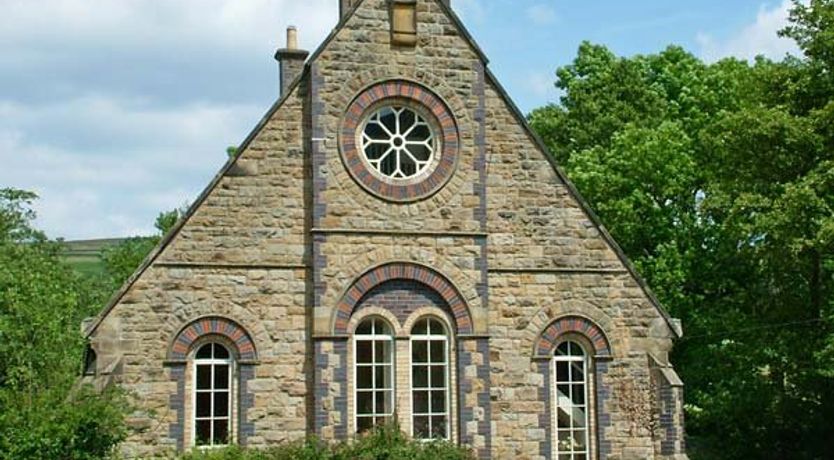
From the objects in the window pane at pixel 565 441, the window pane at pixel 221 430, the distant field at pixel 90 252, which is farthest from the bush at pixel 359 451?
the distant field at pixel 90 252

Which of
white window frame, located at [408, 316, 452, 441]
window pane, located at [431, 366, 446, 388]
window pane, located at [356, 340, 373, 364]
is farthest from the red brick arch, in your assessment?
window pane, located at [431, 366, 446, 388]

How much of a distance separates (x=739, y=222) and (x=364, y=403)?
10.6 m

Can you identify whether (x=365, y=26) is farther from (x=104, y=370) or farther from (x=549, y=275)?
(x=104, y=370)

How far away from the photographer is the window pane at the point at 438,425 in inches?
814

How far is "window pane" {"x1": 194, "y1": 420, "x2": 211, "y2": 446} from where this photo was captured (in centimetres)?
1984

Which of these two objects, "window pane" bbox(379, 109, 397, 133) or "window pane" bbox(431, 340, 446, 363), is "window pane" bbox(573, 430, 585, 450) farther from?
"window pane" bbox(379, 109, 397, 133)

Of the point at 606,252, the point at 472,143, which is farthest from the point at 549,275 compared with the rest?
the point at 472,143

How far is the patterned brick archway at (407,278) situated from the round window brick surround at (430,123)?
1.29m

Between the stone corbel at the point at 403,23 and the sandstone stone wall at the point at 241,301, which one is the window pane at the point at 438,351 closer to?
the sandstone stone wall at the point at 241,301

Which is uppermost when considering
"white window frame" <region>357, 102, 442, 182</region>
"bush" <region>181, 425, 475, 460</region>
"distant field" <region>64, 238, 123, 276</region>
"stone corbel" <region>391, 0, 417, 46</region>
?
"distant field" <region>64, 238, 123, 276</region>

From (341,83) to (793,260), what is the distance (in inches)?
420

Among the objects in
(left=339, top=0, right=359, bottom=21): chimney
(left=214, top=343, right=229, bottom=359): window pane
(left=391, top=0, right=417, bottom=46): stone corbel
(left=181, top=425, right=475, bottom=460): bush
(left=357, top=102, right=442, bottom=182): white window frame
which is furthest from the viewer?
(left=339, top=0, right=359, bottom=21): chimney

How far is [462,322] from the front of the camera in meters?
20.8

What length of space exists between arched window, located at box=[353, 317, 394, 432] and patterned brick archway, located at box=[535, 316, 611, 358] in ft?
9.45
